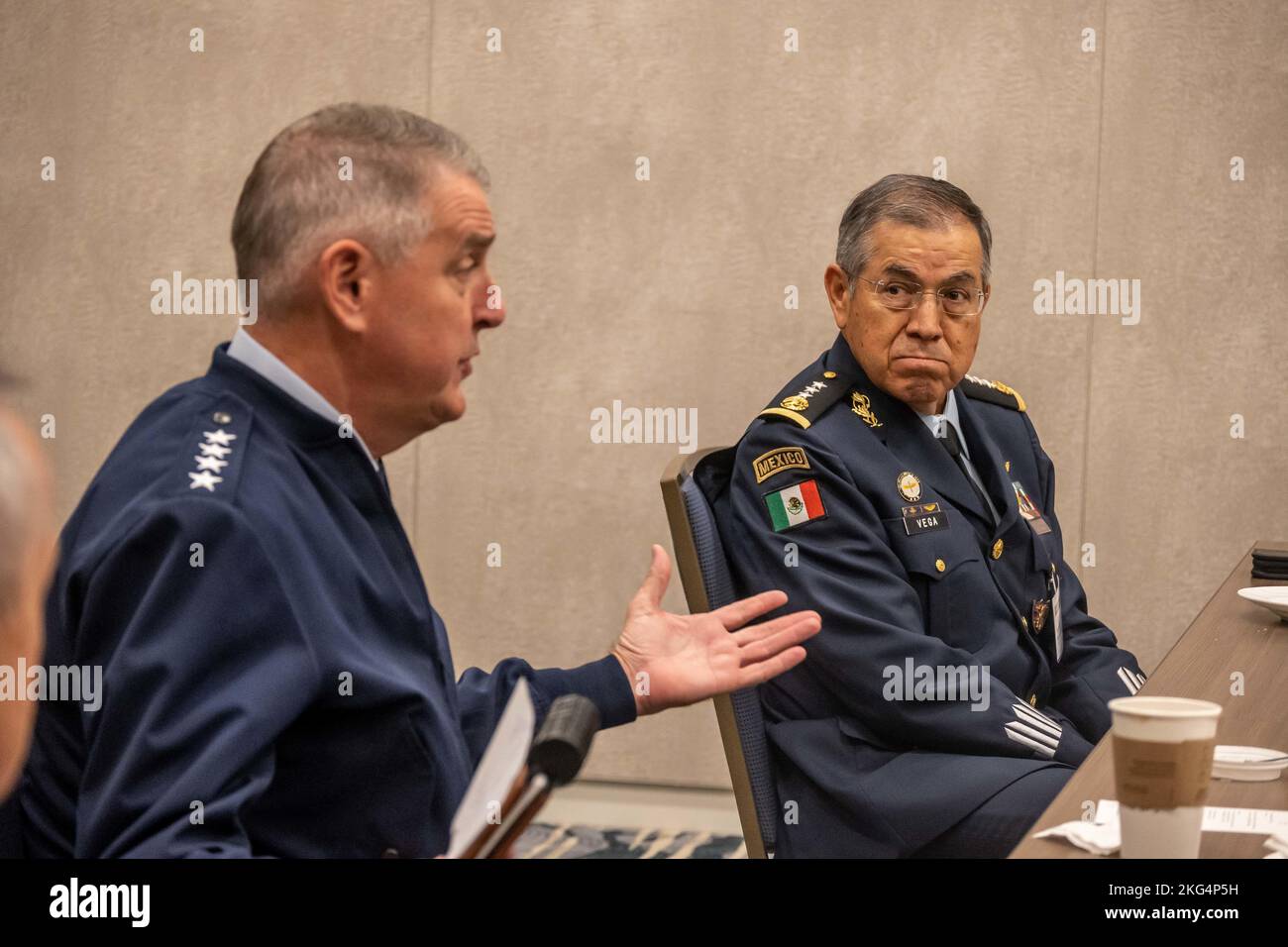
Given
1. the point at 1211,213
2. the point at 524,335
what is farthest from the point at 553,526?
the point at 1211,213

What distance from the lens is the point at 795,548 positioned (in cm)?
215

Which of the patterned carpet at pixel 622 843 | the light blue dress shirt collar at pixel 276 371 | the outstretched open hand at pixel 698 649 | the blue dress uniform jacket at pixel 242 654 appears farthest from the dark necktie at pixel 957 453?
the patterned carpet at pixel 622 843

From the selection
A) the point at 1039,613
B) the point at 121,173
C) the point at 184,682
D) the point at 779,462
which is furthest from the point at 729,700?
the point at 121,173

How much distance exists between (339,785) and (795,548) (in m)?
0.99

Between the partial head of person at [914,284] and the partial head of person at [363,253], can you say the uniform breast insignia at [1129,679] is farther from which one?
the partial head of person at [363,253]

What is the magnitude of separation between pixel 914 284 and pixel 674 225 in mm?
1578

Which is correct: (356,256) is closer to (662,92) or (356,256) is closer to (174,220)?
(662,92)

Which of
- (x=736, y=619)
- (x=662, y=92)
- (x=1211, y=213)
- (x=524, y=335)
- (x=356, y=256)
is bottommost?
(x=736, y=619)

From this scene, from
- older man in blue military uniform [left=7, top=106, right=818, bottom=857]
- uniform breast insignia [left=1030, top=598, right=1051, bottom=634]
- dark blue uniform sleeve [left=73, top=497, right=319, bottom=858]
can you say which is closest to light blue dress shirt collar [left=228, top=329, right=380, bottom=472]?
older man in blue military uniform [left=7, top=106, right=818, bottom=857]

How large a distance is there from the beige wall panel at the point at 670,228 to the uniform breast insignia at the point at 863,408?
57.8 inches

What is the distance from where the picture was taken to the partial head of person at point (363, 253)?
1.41 m

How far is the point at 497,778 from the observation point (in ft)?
3.27

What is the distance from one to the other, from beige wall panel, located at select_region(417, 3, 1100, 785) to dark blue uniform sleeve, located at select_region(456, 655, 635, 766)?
223 cm

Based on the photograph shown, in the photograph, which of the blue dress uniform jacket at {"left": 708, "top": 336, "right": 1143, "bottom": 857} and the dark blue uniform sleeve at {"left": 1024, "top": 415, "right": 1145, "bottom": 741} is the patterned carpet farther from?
the blue dress uniform jacket at {"left": 708, "top": 336, "right": 1143, "bottom": 857}
